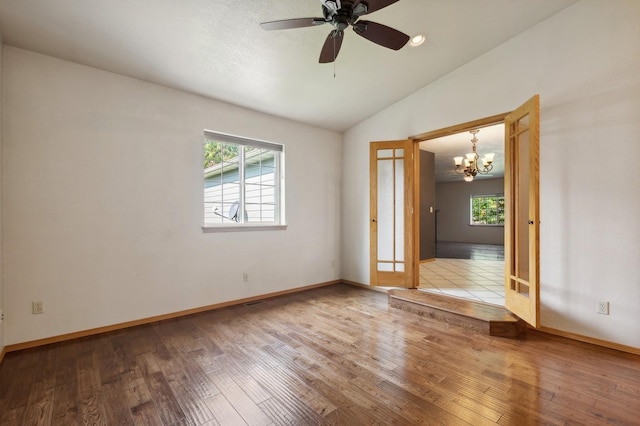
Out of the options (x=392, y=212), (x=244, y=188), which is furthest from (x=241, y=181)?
(x=392, y=212)

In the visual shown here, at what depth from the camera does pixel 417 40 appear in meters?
2.93

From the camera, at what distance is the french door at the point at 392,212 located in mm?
4137

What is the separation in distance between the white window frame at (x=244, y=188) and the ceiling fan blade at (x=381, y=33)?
2382mm

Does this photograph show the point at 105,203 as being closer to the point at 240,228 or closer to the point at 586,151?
the point at 240,228

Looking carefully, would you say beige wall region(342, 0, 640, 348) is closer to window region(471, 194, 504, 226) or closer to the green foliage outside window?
the green foliage outside window

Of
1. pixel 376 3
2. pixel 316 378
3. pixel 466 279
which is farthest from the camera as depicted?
pixel 466 279

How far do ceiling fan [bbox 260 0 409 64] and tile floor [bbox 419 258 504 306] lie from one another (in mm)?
3189

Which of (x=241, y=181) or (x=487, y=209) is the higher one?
(x=241, y=181)

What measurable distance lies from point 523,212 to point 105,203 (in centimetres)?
444

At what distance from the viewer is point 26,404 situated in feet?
5.87

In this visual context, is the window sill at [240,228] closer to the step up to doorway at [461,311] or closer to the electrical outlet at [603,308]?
the step up to doorway at [461,311]

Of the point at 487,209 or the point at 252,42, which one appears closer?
the point at 252,42

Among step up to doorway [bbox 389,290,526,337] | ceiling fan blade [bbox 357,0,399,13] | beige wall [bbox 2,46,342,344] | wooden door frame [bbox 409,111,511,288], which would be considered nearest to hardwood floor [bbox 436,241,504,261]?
wooden door frame [bbox 409,111,511,288]

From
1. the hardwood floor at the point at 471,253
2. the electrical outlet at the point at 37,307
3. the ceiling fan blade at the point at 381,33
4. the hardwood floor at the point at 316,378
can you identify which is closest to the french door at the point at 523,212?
the hardwood floor at the point at 316,378
